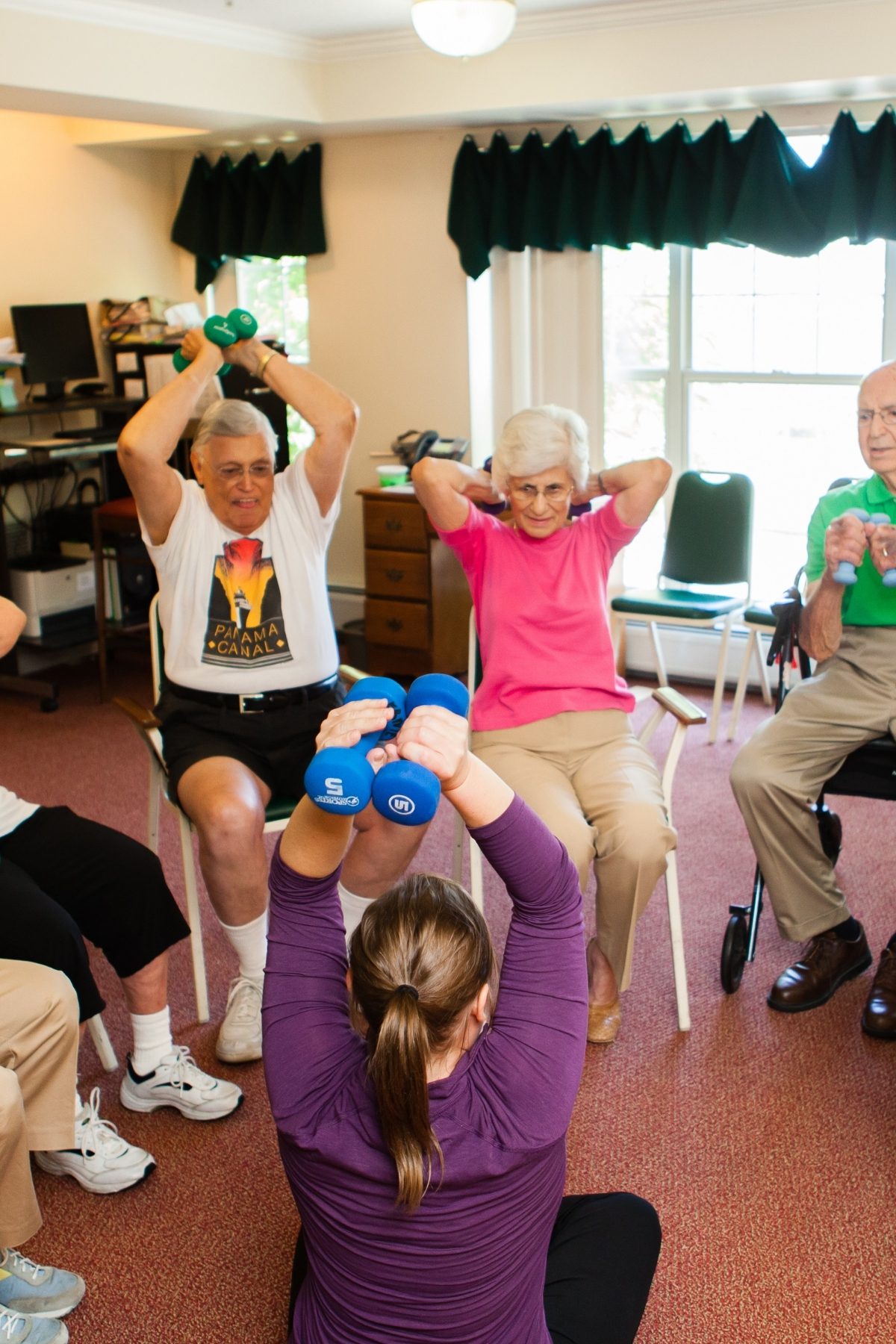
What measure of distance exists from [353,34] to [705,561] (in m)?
2.26

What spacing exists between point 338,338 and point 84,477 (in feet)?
4.23

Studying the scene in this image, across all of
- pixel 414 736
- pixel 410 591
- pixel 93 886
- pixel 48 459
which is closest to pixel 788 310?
pixel 410 591

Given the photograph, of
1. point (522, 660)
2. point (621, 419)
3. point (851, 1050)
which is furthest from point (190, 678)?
Result: point (621, 419)

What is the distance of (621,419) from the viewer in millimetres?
5004

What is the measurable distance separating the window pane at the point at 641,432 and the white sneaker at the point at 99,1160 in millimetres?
3289

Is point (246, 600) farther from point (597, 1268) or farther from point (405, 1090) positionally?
point (405, 1090)

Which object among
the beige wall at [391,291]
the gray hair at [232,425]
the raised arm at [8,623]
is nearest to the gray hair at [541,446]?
the gray hair at [232,425]

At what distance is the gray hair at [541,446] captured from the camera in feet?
8.68

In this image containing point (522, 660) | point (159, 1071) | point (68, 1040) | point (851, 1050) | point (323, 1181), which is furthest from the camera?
point (522, 660)

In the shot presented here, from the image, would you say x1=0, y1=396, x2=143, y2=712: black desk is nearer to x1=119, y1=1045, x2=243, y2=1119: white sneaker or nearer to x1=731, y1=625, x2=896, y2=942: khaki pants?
x1=119, y1=1045, x2=243, y2=1119: white sneaker

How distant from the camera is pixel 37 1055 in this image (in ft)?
6.21

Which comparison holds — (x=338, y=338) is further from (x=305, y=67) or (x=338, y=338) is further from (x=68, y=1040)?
(x=68, y=1040)

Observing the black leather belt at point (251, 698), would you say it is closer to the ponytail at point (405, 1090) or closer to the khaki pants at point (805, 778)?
the khaki pants at point (805, 778)

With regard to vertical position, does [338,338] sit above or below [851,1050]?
above
